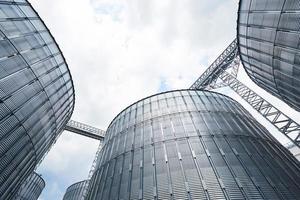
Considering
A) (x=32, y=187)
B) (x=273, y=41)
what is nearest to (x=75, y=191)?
(x=32, y=187)

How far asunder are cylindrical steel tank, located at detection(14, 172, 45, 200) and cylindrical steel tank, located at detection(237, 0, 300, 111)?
37583mm

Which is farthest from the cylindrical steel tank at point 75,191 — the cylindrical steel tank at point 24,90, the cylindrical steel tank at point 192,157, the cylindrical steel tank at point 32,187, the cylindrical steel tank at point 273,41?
the cylindrical steel tank at point 273,41

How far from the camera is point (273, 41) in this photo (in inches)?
588

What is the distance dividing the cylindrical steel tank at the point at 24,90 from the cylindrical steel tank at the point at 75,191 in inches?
1245

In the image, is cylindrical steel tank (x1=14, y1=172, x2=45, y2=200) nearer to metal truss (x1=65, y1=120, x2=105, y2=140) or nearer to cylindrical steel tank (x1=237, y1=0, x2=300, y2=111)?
metal truss (x1=65, y1=120, x2=105, y2=140)

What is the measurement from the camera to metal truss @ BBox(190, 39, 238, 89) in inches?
1472

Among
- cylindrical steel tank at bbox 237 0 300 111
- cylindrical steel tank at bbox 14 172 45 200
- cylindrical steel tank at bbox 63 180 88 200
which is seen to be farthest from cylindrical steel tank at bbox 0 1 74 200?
cylindrical steel tank at bbox 63 180 88 200

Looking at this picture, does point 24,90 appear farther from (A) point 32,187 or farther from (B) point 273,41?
(A) point 32,187

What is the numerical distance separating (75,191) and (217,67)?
130 feet

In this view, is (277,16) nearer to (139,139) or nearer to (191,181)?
(191,181)

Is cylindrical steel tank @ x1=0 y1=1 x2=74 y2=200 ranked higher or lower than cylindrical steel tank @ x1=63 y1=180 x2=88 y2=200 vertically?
lower

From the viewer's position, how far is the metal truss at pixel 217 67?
123ft

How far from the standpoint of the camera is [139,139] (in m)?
20.1

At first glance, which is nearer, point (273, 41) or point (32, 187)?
point (273, 41)
